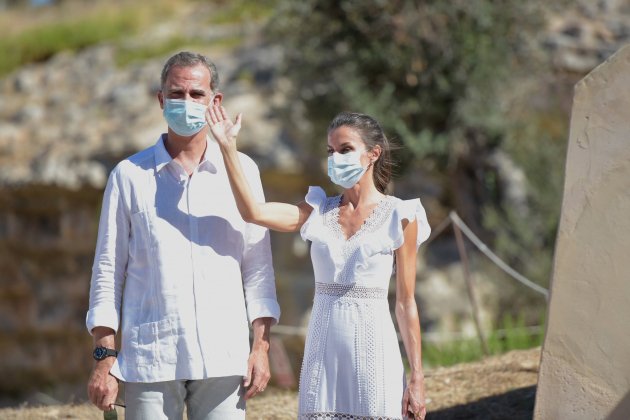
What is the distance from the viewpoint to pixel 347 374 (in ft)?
11.1

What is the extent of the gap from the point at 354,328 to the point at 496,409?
235 centimetres

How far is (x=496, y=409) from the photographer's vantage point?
18.1 ft

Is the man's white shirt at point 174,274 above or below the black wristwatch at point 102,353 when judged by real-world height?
above

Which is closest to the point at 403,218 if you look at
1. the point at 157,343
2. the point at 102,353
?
the point at 157,343

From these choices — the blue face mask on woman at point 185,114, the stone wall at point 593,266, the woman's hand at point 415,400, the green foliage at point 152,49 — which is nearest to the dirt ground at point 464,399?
the stone wall at point 593,266

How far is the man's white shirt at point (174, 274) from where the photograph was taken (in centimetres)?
325

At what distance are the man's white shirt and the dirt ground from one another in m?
2.23

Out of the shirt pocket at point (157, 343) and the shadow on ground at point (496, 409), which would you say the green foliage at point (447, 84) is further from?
the shirt pocket at point (157, 343)

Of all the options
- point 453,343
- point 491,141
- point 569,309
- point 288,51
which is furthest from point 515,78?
point 569,309

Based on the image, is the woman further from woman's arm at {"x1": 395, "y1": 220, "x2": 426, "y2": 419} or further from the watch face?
the watch face

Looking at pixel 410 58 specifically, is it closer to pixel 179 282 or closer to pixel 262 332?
pixel 262 332

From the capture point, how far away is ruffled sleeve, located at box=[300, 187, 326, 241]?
351 cm

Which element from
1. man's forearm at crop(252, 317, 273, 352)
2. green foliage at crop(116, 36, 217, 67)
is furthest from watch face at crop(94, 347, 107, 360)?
green foliage at crop(116, 36, 217, 67)

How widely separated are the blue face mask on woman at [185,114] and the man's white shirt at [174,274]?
0.40ft
